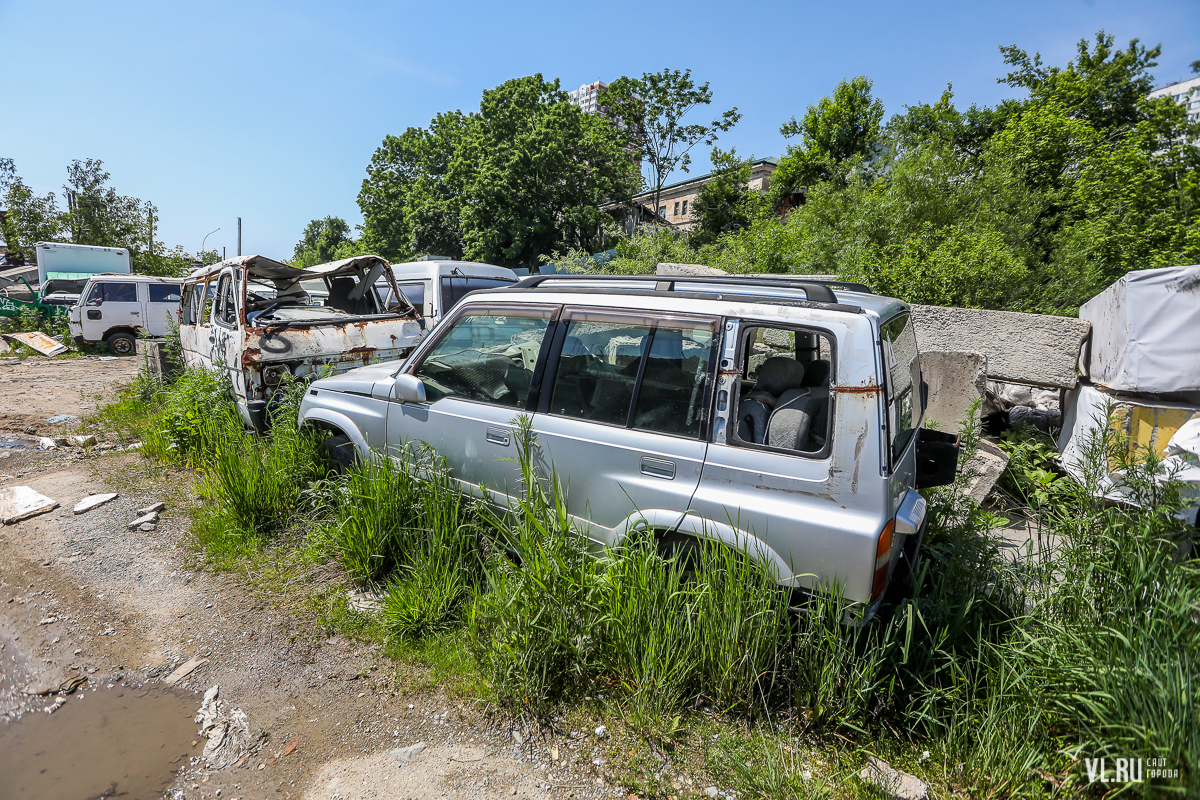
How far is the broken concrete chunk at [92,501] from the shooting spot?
4711mm

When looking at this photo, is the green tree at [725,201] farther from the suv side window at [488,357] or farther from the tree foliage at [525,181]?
the suv side window at [488,357]

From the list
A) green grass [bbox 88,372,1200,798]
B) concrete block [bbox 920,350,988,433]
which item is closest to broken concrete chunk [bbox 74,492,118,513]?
green grass [bbox 88,372,1200,798]

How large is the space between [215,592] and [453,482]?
1724 millimetres

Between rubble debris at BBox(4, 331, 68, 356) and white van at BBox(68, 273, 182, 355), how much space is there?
0.53 m

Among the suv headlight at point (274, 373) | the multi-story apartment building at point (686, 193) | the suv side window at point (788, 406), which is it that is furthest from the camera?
the multi-story apartment building at point (686, 193)

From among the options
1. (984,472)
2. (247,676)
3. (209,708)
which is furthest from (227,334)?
(984,472)

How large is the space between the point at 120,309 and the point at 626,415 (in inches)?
679

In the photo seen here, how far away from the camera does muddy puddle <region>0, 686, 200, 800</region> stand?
234cm

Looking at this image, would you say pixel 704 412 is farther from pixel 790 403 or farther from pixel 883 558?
pixel 883 558

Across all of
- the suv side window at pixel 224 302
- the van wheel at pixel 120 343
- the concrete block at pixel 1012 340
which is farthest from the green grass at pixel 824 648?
the van wheel at pixel 120 343

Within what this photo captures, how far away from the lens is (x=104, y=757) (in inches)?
97.6

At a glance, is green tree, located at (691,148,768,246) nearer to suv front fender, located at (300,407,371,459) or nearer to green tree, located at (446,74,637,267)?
green tree, located at (446,74,637,267)

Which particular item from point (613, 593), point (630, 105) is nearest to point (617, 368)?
point (613, 593)

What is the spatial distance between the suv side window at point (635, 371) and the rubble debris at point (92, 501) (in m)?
4.39
